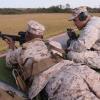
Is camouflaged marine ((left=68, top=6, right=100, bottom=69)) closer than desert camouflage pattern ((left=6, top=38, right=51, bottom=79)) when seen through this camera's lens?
No

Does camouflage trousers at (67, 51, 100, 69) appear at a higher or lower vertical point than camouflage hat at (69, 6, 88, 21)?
lower

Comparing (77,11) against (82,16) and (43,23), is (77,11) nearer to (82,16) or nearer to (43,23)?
(82,16)

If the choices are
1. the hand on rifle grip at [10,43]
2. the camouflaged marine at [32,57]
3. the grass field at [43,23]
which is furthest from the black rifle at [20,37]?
the grass field at [43,23]

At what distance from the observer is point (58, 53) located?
5852mm

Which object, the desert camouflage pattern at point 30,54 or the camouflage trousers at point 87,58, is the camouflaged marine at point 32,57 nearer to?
the desert camouflage pattern at point 30,54

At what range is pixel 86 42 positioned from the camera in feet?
19.3

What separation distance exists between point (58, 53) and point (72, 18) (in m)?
0.65

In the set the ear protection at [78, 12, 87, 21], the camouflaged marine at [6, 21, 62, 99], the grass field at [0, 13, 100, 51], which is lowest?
the grass field at [0, 13, 100, 51]

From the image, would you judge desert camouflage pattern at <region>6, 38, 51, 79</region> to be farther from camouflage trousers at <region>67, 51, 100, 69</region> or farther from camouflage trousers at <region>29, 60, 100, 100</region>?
camouflage trousers at <region>67, 51, 100, 69</region>

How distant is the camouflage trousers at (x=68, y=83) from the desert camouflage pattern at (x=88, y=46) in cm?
80

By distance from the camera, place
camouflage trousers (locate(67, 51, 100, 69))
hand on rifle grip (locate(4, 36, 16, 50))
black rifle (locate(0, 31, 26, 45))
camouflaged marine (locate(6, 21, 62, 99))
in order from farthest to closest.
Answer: black rifle (locate(0, 31, 26, 45)) → hand on rifle grip (locate(4, 36, 16, 50)) → camouflage trousers (locate(67, 51, 100, 69)) → camouflaged marine (locate(6, 21, 62, 99))

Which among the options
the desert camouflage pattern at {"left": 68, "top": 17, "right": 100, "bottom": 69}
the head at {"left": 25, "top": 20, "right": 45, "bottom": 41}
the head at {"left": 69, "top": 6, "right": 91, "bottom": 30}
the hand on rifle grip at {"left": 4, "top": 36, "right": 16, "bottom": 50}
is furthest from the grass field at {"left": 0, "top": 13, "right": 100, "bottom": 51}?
the head at {"left": 25, "top": 20, "right": 45, "bottom": 41}

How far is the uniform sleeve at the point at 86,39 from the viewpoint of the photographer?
5.87 metres

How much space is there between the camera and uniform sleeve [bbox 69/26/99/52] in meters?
5.87
